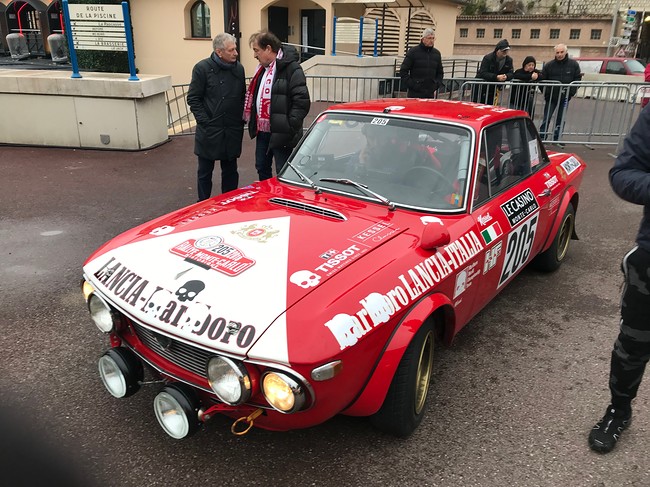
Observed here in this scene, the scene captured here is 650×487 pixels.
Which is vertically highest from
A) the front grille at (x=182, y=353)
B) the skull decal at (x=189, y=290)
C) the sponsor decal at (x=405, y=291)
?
the skull decal at (x=189, y=290)

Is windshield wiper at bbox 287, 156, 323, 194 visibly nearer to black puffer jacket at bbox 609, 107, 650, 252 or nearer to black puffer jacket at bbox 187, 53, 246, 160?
black puffer jacket at bbox 609, 107, 650, 252

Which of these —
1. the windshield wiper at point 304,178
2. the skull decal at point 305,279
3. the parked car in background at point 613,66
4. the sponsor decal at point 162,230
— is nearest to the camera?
the skull decal at point 305,279

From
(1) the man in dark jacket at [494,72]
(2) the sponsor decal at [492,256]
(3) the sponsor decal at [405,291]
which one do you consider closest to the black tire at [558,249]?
(2) the sponsor decal at [492,256]

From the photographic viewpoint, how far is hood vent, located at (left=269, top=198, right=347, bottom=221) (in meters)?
3.23

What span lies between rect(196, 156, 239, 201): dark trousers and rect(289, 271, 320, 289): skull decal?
3.90 metres

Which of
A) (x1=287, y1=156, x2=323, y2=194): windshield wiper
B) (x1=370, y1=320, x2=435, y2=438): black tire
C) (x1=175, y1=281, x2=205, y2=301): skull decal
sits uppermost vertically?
(x1=287, y1=156, x2=323, y2=194): windshield wiper

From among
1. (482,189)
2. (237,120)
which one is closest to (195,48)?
(237,120)

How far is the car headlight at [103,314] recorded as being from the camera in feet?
8.87

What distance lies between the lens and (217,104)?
5.94 meters

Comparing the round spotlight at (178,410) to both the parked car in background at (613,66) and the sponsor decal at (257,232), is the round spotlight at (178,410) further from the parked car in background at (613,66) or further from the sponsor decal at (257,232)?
the parked car in background at (613,66)

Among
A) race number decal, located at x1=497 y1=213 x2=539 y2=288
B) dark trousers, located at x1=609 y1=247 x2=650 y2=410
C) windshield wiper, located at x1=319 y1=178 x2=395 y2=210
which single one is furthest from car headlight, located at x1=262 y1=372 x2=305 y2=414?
race number decal, located at x1=497 y1=213 x2=539 y2=288

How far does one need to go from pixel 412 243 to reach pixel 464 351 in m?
1.21

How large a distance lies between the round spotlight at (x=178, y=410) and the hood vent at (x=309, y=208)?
1.31 m

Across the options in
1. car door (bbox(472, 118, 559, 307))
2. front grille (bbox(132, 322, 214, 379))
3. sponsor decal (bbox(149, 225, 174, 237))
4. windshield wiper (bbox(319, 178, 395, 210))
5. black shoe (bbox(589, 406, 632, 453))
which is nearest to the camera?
front grille (bbox(132, 322, 214, 379))
